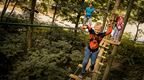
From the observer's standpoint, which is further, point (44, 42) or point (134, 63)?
point (134, 63)

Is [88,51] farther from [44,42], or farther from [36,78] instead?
[44,42]

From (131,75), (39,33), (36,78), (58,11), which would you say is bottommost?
(131,75)

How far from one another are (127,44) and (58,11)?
25.9 ft

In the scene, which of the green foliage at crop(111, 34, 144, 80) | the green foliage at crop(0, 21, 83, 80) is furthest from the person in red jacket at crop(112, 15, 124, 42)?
the green foliage at crop(111, 34, 144, 80)

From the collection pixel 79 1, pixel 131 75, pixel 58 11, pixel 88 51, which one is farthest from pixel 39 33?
pixel 88 51

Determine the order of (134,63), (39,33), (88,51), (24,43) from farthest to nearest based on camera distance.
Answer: (134,63) → (39,33) → (24,43) → (88,51)

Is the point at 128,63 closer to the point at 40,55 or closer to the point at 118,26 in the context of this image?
the point at 40,55

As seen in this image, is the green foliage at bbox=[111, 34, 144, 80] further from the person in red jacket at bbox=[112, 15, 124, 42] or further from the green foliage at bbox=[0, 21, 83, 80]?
the person in red jacket at bbox=[112, 15, 124, 42]

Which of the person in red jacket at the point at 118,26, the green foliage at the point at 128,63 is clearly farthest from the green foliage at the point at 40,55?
the green foliage at the point at 128,63

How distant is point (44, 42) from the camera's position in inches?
726

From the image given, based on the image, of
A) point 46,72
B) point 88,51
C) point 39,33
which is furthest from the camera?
point 39,33

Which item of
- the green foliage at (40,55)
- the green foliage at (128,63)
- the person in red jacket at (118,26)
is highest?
the person in red jacket at (118,26)

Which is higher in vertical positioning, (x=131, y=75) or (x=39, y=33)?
(x=39, y=33)

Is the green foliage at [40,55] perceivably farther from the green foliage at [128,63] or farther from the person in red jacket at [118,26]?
the green foliage at [128,63]
